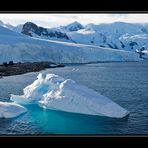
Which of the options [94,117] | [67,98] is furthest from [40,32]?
[94,117]

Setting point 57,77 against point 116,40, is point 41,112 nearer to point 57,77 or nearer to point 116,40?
point 57,77

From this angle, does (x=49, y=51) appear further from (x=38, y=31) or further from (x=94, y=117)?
(x=94, y=117)

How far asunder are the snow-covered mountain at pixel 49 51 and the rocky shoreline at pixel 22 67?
5 centimetres

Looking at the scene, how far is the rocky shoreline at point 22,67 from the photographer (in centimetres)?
467

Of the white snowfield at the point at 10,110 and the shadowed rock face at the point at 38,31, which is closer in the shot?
the white snowfield at the point at 10,110

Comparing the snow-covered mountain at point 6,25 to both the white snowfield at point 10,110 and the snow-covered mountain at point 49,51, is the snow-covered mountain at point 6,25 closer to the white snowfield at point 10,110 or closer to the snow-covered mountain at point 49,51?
the snow-covered mountain at point 49,51

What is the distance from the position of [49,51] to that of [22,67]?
33cm

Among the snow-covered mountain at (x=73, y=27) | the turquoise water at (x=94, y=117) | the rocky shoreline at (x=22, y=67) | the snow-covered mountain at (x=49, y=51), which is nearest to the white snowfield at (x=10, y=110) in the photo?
the turquoise water at (x=94, y=117)

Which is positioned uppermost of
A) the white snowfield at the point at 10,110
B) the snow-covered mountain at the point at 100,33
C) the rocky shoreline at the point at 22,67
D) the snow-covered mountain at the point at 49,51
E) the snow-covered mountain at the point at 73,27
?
the snow-covered mountain at the point at 73,27

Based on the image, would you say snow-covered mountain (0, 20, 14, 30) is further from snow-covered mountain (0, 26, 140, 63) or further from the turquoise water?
the turquoise water

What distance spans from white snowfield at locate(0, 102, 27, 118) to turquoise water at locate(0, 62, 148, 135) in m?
0.05

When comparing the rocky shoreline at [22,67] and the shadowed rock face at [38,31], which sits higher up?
the shadowed rock face at [38,31]
